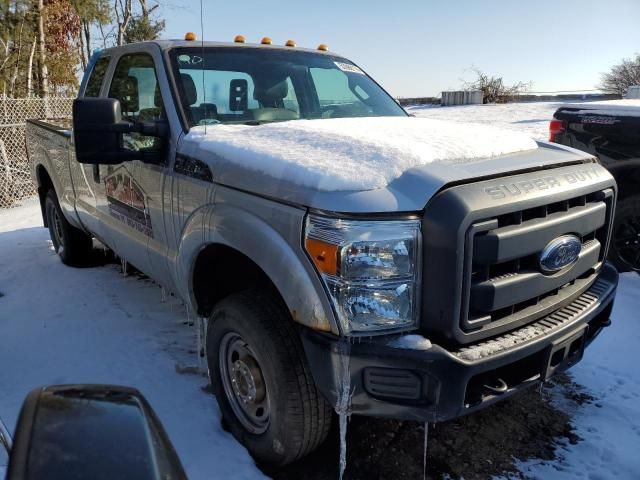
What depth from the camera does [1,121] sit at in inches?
414

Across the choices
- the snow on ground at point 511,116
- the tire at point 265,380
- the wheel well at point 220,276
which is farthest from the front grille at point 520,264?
the snow on ground at point 511,116

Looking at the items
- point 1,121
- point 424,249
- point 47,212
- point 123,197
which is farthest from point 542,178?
point 1,121

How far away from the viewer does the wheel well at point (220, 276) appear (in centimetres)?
265

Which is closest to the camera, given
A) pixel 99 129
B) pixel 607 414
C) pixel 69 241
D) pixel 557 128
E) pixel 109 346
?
pixel 99 129

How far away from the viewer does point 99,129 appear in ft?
8.98

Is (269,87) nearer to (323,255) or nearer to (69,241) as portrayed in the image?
(323,255)

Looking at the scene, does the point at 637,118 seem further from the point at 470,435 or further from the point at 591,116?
the point at 470,435

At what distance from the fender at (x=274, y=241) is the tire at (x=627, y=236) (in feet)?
12.5

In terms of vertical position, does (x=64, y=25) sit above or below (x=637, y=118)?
above

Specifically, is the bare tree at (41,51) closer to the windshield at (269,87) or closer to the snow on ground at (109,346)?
the snow on ground at (109,346)

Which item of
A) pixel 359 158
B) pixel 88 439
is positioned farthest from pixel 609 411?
pixel 88 439

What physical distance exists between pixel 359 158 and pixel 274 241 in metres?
0.49

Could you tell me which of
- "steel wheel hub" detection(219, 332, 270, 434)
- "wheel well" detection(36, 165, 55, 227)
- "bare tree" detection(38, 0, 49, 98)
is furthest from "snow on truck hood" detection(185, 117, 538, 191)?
"bare tree" detection(38, 0, 49, 98)

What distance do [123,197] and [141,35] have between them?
20.6m
